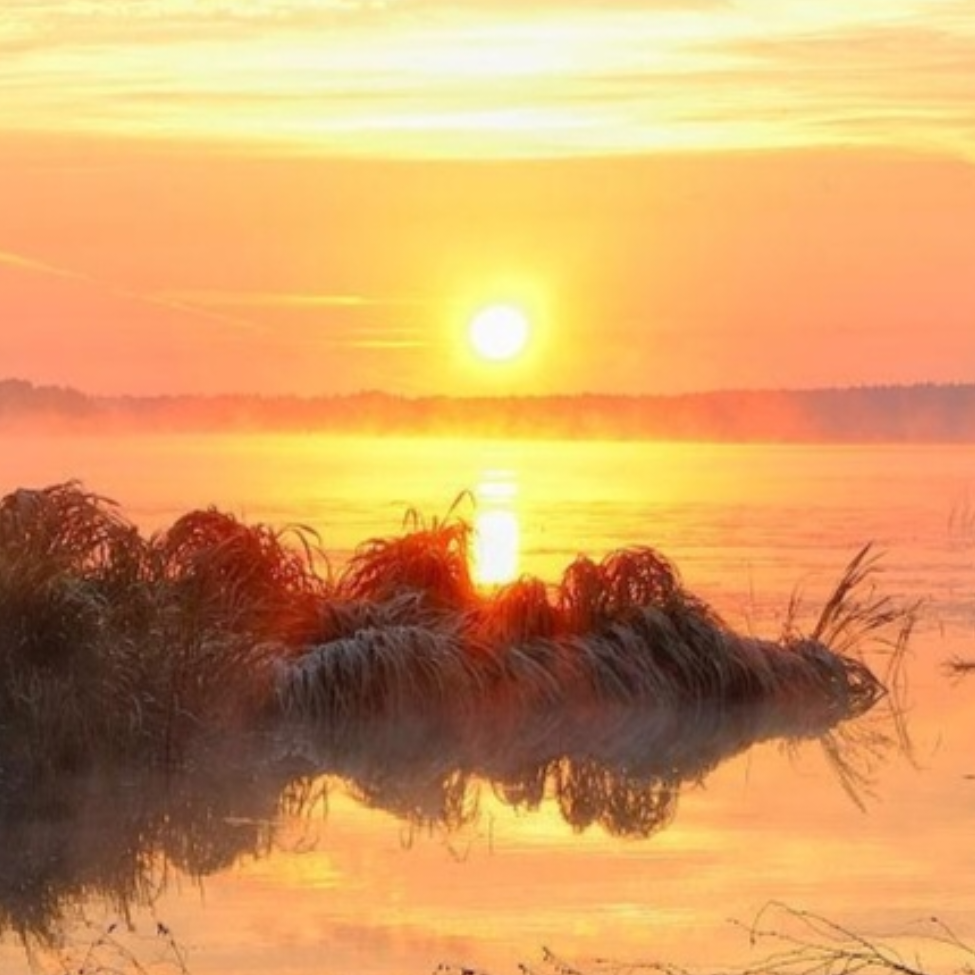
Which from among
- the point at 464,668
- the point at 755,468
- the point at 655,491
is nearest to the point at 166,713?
the point at 464,668

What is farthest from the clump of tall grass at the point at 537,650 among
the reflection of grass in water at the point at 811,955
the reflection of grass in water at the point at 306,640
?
the reflection of grass in water at the point at 811,955

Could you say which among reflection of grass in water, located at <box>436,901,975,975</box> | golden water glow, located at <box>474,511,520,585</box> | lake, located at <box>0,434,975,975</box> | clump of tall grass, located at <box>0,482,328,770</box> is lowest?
reflection of grass in water, located at <box>436,901,975,975</box>

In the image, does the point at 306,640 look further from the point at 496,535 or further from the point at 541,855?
the point at 496,535

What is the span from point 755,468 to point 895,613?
191 ft

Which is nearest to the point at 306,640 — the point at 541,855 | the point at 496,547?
the point at 541,855

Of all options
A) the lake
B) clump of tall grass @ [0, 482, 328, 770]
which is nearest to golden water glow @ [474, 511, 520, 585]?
the lake

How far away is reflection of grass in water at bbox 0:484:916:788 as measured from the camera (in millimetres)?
15141

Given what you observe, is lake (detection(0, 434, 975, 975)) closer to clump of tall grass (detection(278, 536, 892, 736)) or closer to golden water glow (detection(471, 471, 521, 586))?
clump of tall grass (detection(278, 536, 892, 736))

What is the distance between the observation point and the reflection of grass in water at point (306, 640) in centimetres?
1514

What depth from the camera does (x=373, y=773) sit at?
16.3 meters

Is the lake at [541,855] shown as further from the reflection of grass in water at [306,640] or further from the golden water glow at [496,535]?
the golden water glow at [496,535]

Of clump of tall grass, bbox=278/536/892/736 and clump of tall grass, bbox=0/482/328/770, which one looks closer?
clump of tall grass, bbox=0/482/328/770

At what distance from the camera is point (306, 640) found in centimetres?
1827

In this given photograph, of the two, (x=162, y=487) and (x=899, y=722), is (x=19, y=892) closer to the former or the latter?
(x=899, y=722)
